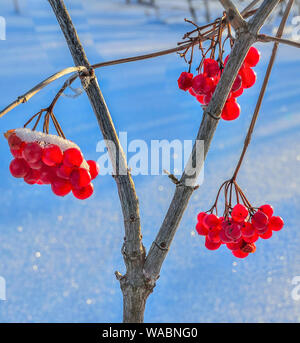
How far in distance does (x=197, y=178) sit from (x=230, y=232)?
0.06 m

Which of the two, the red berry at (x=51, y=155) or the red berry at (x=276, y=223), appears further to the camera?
the red berry at (x=276, y=223)

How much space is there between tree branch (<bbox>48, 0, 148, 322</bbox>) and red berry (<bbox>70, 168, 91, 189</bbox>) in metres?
0.05

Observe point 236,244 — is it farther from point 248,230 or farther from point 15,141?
point 15,141

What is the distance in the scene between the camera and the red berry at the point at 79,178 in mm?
313

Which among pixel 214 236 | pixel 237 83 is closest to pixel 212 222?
pixel 214 236

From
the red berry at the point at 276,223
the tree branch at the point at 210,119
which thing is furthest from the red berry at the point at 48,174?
the red berry at the point at 276,223

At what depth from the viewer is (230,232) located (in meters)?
0.39

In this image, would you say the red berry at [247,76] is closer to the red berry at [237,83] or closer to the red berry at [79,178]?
the red berry at [237,83]

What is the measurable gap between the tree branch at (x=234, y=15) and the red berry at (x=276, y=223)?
0.59ft

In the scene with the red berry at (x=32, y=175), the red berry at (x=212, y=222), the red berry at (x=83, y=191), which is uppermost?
the red berry at (x=212, y=222)

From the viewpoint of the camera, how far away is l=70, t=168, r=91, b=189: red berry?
0.31m

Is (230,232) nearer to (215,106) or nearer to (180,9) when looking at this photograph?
(215,106)
